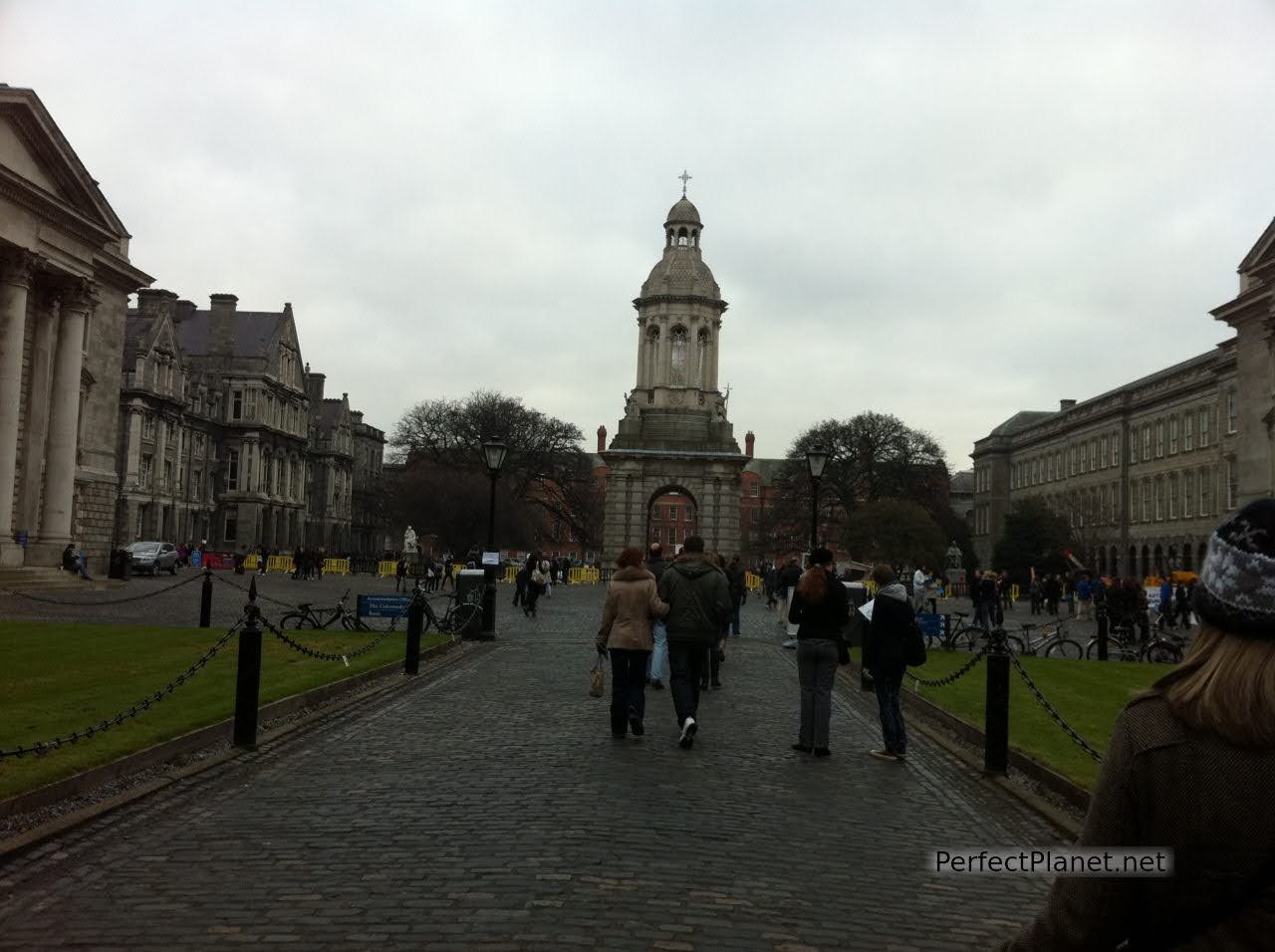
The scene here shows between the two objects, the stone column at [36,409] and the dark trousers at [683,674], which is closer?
the dark trousers at [683,674]

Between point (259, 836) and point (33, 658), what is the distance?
10.8 m

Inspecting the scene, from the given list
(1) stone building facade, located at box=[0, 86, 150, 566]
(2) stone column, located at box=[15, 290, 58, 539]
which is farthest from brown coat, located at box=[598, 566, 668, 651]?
(2) stone column, located at box=[15, 290, 58, 539]

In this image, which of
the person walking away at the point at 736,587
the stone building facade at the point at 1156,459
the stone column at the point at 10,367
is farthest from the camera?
the stone building facade at the point at 1156,459

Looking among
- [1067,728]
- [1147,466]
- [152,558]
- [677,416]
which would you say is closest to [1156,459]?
[1147,466]

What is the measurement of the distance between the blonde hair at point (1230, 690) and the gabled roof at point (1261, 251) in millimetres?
44471

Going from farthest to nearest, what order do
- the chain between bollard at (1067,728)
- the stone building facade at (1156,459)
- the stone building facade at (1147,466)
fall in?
1. the stone building facade at (1147,466)
2. the stone building facade at (1156,459)
3. the chain between bollard at (1067,728)

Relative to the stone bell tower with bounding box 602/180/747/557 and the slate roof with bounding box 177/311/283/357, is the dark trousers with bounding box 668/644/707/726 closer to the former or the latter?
the stone bell tower with bounding box 602/180/747/557

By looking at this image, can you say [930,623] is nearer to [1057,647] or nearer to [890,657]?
[1057,647]

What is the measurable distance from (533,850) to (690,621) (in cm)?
481

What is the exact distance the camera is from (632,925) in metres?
5.79

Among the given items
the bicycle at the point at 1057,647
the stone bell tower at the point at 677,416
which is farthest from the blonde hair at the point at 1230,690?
the stone bell tower at the point at 677,416

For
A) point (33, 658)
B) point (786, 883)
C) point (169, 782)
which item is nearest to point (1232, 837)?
point (786, 883)

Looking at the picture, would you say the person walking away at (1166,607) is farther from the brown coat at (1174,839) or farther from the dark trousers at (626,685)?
the brown coat at (1174,839)

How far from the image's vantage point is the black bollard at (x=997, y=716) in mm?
10781
